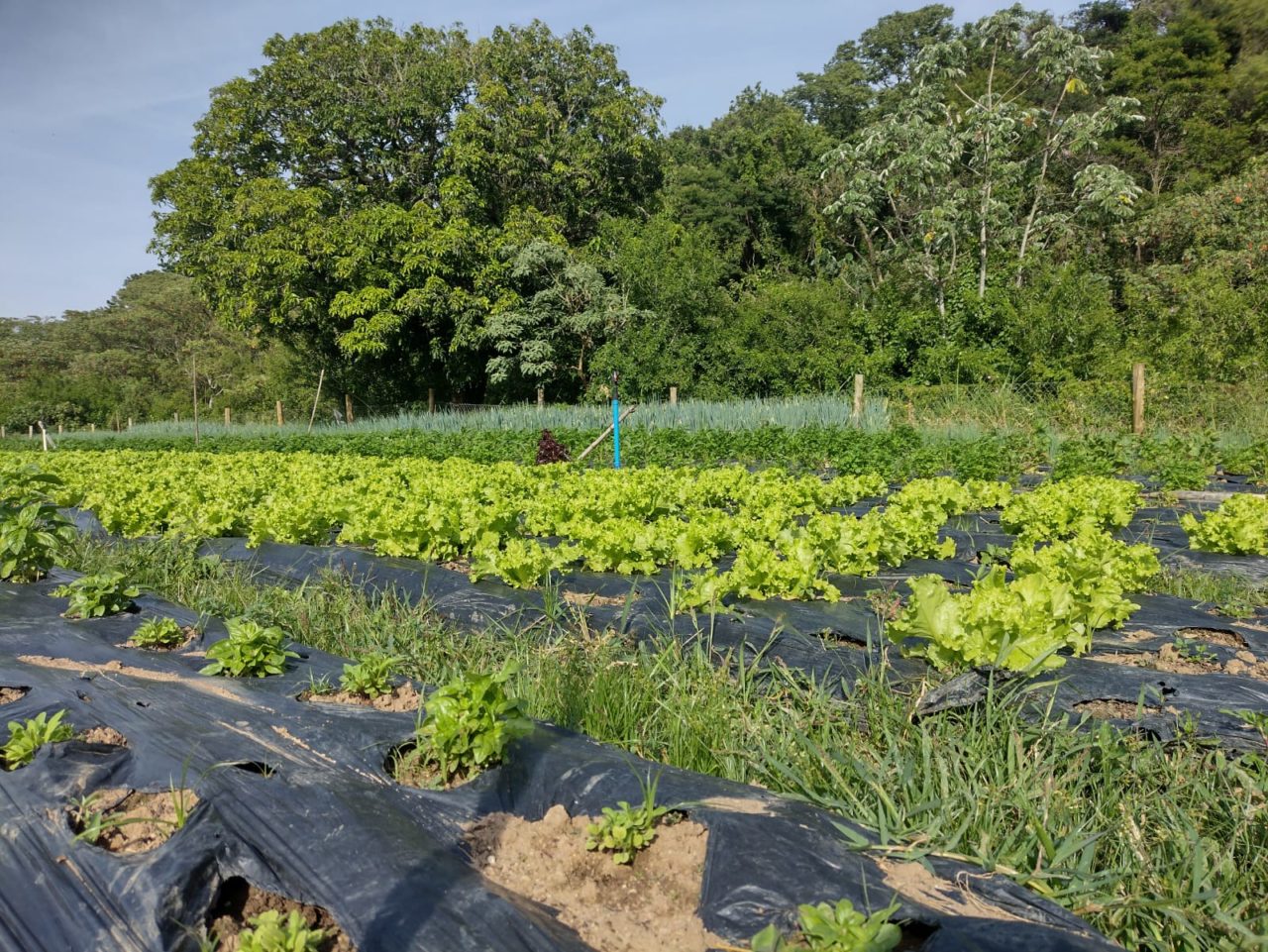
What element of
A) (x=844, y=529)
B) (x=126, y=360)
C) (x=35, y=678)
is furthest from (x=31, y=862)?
(x=126, y=360)

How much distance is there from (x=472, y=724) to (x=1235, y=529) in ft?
17.5

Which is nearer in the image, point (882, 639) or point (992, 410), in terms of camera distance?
point (882, 639)

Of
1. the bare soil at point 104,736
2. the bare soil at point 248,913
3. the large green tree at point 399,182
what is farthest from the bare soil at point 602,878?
the large green tree at point 399,182

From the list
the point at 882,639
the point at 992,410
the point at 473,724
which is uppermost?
the point at 992,410

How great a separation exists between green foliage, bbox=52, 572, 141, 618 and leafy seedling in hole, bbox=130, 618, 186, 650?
529mm

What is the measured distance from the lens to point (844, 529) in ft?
16.1

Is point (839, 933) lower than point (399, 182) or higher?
lower

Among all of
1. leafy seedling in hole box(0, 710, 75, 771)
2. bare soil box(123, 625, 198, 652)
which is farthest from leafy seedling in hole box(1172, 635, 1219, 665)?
bare soil box(123, 625, 198, 652)

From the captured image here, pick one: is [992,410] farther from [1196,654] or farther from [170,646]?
[170,646]

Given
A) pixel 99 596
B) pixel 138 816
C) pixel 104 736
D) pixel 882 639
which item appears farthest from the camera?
pixel 99 596

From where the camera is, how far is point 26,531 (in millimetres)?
5059

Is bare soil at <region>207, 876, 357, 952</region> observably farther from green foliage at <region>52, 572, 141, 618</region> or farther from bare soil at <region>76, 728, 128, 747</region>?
green foliage at <region>52, 572, 141, 618</region>

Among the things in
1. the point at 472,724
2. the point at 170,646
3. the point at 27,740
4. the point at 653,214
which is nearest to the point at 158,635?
the point at 170,646

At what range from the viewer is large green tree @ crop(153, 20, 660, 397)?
23.1 metres
